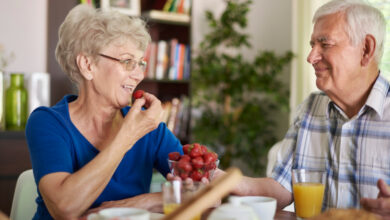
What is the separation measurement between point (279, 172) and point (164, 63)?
246 centimetres

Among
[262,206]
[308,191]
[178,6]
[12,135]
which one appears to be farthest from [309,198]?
[178,6]

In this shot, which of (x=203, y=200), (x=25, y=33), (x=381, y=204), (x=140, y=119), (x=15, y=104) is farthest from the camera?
(x=25, y=33)

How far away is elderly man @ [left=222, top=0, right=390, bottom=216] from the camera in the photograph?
1.74 meters

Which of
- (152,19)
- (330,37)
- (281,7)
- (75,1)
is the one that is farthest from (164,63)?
(330,37)

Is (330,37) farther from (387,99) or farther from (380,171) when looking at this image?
(380,171)

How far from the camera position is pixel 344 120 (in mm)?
1851

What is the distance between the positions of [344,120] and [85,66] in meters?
1.05

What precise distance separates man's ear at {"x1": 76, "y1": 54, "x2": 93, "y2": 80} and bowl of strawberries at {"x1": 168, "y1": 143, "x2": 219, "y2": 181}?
59cm

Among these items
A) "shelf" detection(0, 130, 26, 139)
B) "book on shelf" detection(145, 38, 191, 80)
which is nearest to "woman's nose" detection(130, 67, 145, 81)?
"shelf" detection(0, 130, 26, 139)

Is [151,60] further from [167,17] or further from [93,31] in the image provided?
[93,31]

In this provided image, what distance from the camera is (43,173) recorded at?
153 centimetres

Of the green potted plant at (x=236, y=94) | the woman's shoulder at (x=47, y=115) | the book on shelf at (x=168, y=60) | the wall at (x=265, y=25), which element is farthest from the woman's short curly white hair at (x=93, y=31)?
the wall at (x=265, y=25)

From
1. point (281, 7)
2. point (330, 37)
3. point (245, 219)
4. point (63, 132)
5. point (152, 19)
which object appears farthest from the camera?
point (281, 7)

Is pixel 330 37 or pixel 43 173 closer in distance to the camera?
pixel 43 173
